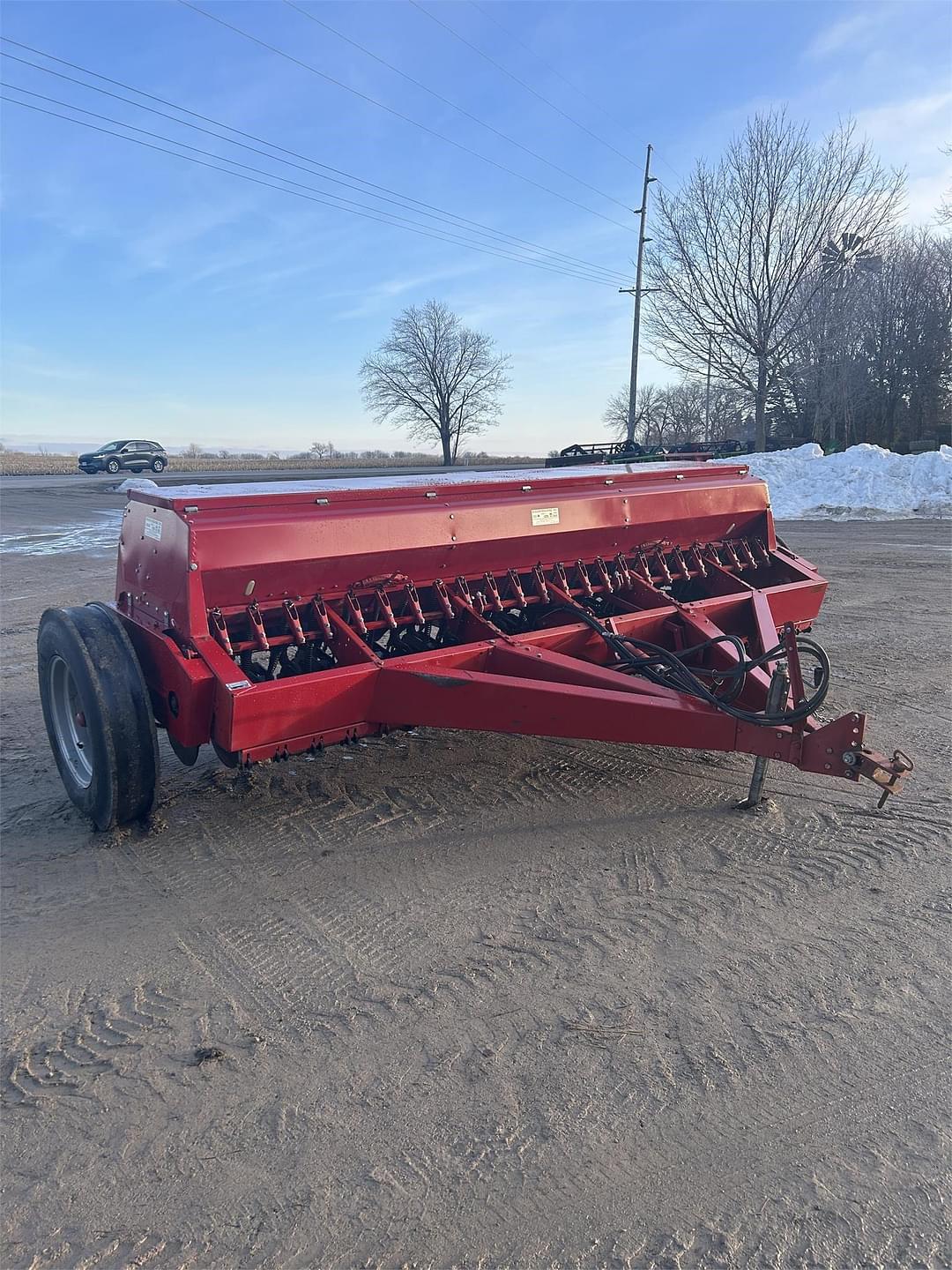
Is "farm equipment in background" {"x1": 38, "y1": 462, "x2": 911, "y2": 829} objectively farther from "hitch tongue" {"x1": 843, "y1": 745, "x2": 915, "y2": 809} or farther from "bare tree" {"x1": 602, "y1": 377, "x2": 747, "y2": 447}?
"bare tree" {"x1": 602, "y1": 377, "x2": 747, "y2": 447}

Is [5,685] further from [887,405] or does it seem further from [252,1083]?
[887,405]

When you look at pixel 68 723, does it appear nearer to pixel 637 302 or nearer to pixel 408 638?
pixel 408 638

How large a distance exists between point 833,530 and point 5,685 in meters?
13.1

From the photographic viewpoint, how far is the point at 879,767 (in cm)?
307

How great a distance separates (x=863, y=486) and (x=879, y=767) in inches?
662

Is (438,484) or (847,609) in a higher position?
(438,484)

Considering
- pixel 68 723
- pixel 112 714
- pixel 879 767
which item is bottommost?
pixel 68 723

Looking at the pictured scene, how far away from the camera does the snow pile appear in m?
16.9

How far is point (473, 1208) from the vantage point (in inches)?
75.2

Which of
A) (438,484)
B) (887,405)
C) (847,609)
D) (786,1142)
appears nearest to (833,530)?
(847,609)

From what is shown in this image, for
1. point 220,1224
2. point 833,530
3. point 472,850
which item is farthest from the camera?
point 833,530

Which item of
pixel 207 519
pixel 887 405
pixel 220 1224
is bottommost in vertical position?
pixel 220 1224

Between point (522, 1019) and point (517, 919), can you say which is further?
point (517, 919)

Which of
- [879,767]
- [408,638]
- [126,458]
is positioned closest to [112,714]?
[408,638]
